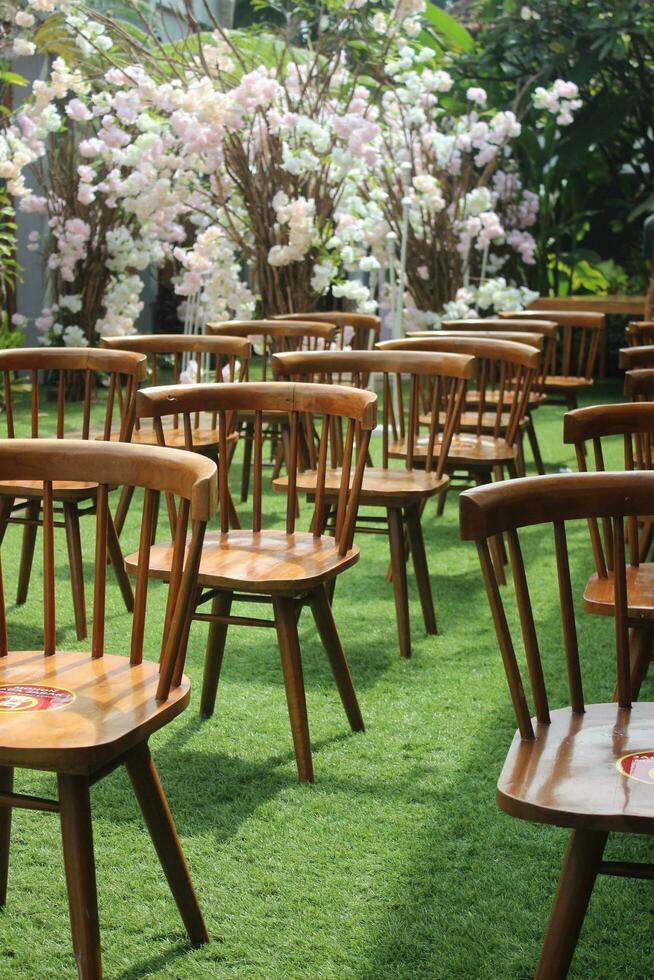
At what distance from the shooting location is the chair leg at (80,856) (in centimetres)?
164

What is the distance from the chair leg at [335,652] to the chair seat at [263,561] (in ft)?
0.27

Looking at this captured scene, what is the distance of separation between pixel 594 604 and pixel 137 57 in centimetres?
484

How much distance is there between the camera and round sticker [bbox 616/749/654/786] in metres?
1.54

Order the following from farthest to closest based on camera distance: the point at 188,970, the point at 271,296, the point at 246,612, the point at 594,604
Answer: the point at 271,296 → the point at 246,612 → the point at 594,604 → the point at 188,970

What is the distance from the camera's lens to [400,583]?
3.35m

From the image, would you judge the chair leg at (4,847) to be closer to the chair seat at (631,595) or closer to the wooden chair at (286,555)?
the wooden chair at (286,555)

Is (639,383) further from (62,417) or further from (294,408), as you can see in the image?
(62,417)

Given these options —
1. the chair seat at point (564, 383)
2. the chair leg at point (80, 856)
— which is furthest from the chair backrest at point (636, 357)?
the chair seat at point (564, 383)

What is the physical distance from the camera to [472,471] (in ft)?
13.3

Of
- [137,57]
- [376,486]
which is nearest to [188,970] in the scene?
[376,486]

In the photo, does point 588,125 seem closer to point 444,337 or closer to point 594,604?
point 444,337

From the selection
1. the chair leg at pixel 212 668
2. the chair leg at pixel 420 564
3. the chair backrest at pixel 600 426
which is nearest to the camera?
the chair backrest at pixel 600 426

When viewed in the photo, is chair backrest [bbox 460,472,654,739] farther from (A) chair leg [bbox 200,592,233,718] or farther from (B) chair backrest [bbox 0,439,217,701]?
(A) chair leg [bbox 200,592,233,718]

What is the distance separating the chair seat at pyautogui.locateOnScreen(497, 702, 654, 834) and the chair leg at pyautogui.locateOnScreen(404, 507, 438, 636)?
5.46ft
